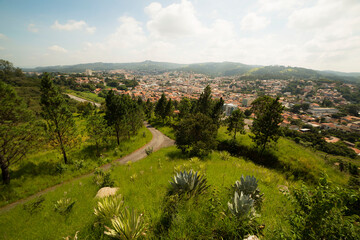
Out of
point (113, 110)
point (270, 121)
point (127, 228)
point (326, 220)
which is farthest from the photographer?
point (113, 110)

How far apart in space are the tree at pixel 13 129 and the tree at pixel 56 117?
3.91 ft

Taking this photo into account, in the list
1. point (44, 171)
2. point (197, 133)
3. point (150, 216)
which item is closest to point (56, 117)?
point (44, 171)

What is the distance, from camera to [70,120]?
13578 mm

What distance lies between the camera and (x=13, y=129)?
9.94 m

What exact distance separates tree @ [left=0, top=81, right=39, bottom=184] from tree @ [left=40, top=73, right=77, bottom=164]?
A: 1192 millimetres

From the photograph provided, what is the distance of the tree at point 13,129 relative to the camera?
9.81 m

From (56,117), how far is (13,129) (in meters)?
2.88

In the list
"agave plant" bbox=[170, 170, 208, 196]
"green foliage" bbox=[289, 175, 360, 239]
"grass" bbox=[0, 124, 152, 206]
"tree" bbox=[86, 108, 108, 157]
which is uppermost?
"green foliage" bbox=[289, 175, 360, 239]

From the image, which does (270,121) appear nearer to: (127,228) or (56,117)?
(127,228)

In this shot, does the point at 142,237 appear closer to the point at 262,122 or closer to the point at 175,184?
the point at 175,184

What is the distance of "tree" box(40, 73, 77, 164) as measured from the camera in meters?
11.8

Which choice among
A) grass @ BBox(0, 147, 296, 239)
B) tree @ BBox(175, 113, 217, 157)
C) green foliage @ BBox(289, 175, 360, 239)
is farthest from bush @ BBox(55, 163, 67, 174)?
green foliage @ BBox(289, 175, 360, 239)

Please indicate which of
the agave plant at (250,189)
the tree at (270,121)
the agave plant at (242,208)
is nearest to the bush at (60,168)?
the agave plant at (250,189)

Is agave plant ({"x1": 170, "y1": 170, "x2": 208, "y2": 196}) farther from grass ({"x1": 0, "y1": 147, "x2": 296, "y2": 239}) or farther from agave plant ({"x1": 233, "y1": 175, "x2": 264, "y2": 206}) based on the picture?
agave plant ({"x1": 233, "y1": 175, "x2": 264, "y2": 206})
